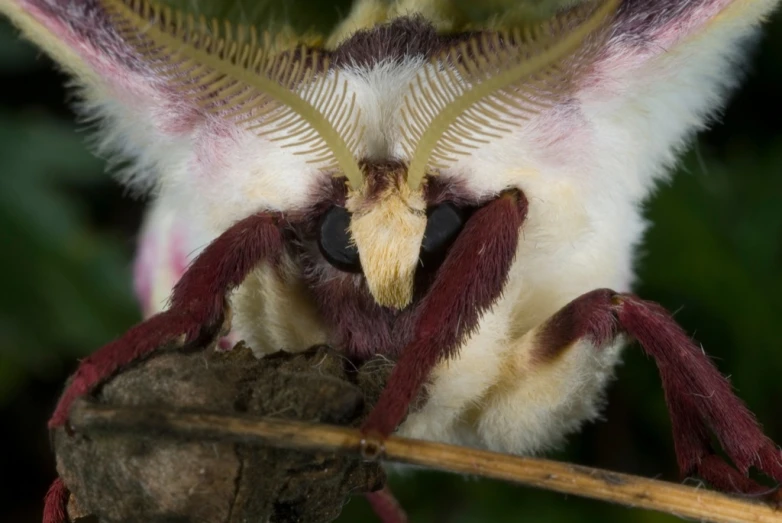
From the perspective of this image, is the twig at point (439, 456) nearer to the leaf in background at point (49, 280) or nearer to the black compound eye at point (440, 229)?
the black compound eye at point (440, 229)

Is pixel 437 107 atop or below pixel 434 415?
atop

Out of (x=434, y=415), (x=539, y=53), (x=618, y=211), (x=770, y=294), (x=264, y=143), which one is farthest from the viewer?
(x=770, y=294)

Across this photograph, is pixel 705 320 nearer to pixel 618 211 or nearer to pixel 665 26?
pixel 618 211

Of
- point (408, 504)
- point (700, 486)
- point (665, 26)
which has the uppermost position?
point (665, 26)

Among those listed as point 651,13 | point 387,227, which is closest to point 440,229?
point 387,227

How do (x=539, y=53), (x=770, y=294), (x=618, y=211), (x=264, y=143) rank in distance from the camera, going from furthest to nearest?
1. (x=770, y=294)
2. (x=618, y=211)
3. (x=264, y=143)
4. (x=539, y=53)

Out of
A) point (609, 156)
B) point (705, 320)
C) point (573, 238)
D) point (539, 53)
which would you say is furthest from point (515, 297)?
point (705, 320)
